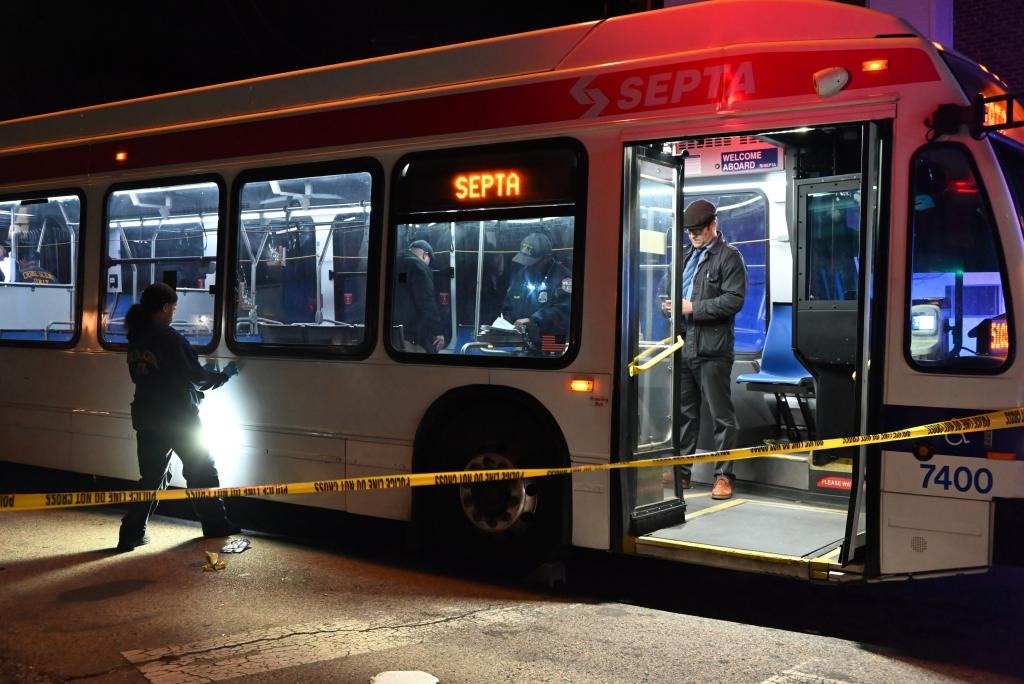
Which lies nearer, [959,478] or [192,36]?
[959,478]

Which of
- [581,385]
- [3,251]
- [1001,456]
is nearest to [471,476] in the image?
[581,385]

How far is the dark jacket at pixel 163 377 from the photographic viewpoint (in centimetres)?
721

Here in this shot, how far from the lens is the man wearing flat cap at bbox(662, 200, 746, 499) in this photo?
24.7 ft

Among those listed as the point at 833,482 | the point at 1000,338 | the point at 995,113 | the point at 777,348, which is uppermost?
the point at 995,113

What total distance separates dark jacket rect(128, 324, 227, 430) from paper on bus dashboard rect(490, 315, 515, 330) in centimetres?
220

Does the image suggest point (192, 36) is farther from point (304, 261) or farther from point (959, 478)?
point (959, 478)

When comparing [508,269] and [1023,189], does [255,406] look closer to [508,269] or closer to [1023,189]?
[508,269]

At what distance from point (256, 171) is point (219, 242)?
2.01ft

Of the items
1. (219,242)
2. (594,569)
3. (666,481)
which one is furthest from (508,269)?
(219,242)

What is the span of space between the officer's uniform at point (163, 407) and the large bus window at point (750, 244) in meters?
4.60

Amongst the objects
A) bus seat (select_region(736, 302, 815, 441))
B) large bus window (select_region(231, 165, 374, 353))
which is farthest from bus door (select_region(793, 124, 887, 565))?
large bus window (select_region(231, 165, 374, 353))

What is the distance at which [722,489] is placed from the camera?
7371 mm

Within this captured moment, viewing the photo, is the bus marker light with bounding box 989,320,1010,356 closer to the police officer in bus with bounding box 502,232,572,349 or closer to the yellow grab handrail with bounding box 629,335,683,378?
the yellow grab handrail with bounding box 629,335,683,378

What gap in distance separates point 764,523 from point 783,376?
2.29 metres
